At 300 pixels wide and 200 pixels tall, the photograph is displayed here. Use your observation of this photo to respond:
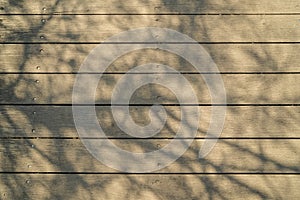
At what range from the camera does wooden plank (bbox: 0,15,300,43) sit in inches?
106

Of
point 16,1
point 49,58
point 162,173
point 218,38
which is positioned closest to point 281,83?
point 218,38

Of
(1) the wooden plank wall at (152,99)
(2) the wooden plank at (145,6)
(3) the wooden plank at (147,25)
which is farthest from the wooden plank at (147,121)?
(2) the wooden plank at (145,6)

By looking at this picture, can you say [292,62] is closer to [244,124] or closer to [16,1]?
[244,124]

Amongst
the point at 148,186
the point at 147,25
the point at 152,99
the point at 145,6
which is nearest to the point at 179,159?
the point at 148,186

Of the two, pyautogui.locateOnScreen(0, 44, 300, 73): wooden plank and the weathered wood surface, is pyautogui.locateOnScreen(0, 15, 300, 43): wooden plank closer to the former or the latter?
pyautogui.locateOnScreen(0, 44, 300, 73): wooden plank

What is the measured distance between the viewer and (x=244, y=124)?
261 centimetres

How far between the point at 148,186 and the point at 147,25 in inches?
50.1

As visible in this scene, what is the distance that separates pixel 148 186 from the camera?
2582 mm

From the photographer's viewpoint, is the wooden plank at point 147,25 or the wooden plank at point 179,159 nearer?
the wooden plank at point 179,159

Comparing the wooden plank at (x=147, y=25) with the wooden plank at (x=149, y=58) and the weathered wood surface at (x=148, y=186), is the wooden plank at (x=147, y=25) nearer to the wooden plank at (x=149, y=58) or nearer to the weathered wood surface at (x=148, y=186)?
the wooden plank at (x=149, y=58)

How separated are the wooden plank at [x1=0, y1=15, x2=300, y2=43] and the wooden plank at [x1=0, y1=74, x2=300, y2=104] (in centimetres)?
30

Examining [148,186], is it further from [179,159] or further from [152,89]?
[152,89]

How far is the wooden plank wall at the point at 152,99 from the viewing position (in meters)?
2.58

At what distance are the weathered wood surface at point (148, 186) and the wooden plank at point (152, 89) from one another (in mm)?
584
